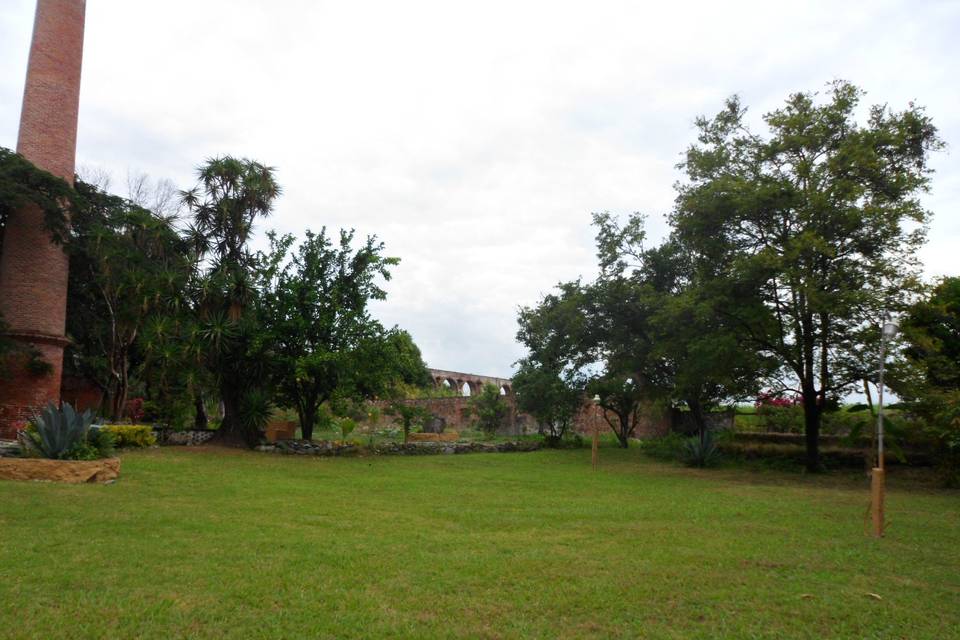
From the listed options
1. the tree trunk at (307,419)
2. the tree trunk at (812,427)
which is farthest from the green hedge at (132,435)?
the tree trunk at (812,427)

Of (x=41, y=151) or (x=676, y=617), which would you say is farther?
(x=41, y=151)

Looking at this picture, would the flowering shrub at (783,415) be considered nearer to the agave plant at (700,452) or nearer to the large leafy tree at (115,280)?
the agave plant at (700,452)

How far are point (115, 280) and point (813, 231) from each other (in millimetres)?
16646

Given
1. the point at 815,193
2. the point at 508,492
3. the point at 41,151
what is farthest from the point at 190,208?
the point at 815,193

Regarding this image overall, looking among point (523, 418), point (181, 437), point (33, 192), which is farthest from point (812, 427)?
point (33, 192)

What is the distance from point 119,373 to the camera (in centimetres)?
1900

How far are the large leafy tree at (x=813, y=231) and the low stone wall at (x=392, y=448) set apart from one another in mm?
8558

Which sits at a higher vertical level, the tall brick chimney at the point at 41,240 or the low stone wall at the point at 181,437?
the tall brick chimney at the point at 41,240

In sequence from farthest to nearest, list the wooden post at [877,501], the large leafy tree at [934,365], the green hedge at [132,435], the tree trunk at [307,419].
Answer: the tree trunk at [307,419] < the green hedge at [132,435] < the large leafy tree at [934,365] < the wooden post at [877,501]

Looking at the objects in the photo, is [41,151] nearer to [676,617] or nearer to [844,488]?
[676,617]

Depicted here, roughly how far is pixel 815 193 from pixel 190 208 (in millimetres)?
15023

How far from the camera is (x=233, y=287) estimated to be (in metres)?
16.8

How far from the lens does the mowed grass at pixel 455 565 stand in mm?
4027

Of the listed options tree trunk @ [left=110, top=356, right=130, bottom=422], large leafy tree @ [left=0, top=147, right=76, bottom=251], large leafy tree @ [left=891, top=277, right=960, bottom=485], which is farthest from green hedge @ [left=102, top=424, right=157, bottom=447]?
large leafy tree @ [left=891, top=277, right=960, bottom=485]
